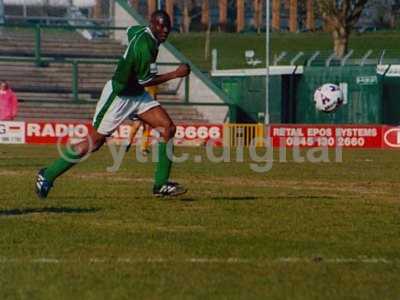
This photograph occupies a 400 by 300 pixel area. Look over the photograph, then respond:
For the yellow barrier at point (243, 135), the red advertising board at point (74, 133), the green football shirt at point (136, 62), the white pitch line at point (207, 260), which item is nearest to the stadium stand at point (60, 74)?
the yellow barrier at point (243, 135)

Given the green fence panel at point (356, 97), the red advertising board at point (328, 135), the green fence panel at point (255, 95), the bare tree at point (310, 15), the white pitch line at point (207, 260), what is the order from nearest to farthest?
1. the white pitch line at point (207, 260)
2. the red advertising board at point (328, 135)
3. the green fence panel at point (356, 97)
4. the green fence panel at point (255, 95)
5. the bare tree at point (310, 15)

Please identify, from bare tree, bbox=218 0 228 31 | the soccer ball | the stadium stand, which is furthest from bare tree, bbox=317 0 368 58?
the stadium stand

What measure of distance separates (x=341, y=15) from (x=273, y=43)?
600 cm

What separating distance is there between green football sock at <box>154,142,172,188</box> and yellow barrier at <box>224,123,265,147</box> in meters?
25.9

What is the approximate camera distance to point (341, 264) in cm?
907

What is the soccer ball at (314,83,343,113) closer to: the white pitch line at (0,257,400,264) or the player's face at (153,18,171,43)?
the player's face at (153,18,171,43)

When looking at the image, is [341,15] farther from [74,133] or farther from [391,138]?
[74,133]

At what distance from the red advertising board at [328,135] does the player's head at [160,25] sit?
2724 centimetres

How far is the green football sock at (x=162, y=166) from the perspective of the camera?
46.4 ft

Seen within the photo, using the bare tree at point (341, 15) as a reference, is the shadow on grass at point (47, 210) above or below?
below

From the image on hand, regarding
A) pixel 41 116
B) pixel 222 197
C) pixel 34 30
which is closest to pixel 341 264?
pixel 222 197

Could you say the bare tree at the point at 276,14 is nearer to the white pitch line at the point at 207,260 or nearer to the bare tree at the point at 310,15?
the bare tree at the point at 310,15

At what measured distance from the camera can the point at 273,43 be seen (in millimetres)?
69250

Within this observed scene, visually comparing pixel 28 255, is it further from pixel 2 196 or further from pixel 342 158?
pixel 342 158
